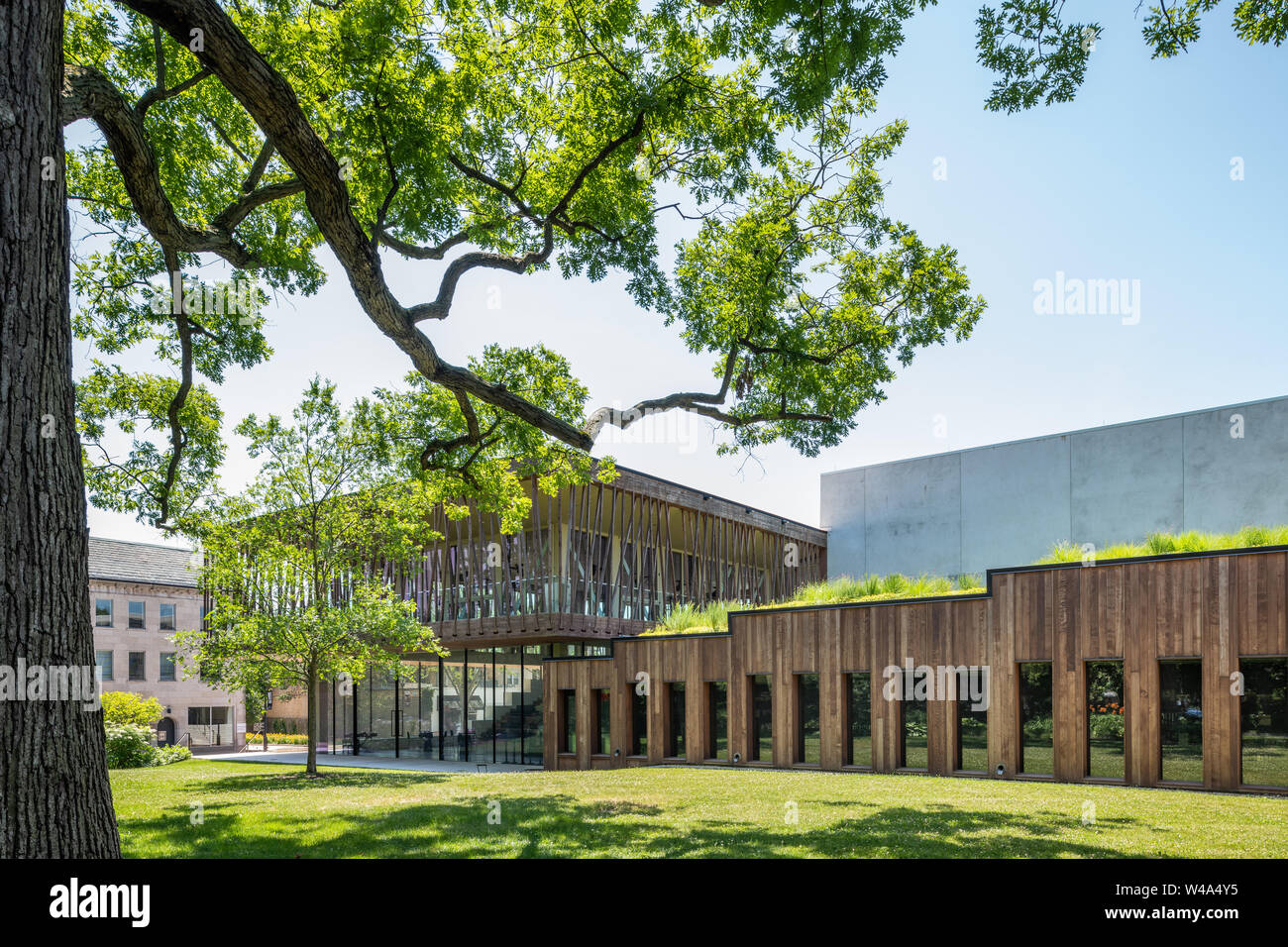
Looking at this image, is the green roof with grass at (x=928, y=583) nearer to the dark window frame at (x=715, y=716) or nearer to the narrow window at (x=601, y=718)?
the dark window frame at (x=715, y=716)

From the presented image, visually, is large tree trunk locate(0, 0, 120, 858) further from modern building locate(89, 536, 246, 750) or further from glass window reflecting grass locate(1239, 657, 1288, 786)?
modern building locate(89, 536, 246, 750)

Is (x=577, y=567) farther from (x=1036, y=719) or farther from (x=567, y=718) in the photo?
(x=1036, y=719)

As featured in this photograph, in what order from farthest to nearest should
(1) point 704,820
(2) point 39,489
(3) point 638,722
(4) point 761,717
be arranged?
(3) point 638,722 < (4) point 761,717 < (1) point 704,820 < (2) point 39,489

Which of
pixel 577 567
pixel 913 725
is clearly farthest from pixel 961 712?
pixel 577 567

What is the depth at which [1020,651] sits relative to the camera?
15867 mm

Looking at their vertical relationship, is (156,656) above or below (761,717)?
below

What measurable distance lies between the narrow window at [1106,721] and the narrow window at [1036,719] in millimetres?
634

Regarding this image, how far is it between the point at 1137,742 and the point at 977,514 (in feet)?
61.8

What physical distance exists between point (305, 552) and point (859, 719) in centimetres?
1217

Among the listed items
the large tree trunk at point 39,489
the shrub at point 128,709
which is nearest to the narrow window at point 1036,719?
the large tree trunk at point 39,489

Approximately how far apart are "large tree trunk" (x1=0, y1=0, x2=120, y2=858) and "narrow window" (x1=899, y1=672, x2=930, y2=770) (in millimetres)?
15132

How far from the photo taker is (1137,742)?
47.8 ft

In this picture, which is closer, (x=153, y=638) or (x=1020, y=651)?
(x=1020, y=651)
